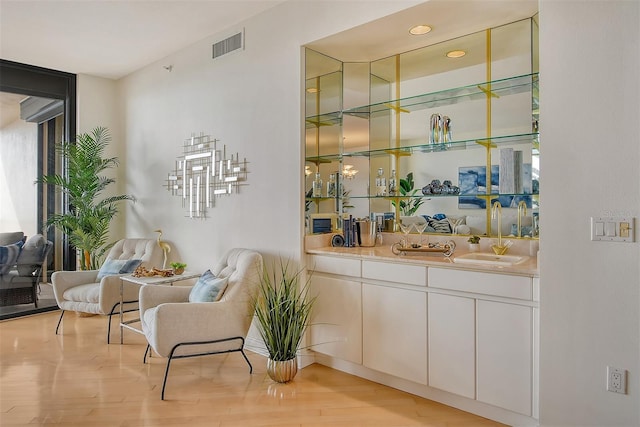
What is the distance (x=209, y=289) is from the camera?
327cm

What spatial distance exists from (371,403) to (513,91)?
7.68 ft

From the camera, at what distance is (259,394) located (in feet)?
9.57

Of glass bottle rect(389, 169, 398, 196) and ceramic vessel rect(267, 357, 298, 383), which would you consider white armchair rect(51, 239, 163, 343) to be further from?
glass bottle rect(389, 169, 398, 196)

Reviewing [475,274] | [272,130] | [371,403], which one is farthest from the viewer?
[272,130]

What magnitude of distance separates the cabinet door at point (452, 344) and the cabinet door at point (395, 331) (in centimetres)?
→ 6

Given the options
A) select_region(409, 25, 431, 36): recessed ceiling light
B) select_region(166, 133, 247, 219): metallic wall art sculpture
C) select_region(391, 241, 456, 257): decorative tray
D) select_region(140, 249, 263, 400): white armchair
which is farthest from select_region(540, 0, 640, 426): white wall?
select_region(166, 133, 247, 219): metallic wall art sculpture

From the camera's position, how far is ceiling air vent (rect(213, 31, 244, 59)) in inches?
156

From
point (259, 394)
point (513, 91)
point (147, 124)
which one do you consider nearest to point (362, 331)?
point (259, 394)

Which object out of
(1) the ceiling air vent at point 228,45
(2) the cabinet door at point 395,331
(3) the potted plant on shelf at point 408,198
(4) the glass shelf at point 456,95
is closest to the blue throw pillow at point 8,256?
(1) the ceiling air vent at point 228,45

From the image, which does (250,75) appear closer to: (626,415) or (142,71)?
(142,71)

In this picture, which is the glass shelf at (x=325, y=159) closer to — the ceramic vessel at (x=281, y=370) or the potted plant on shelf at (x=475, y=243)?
the potted plant on shelf at (x=475, y=243)

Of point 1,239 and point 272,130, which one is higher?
point 272,130

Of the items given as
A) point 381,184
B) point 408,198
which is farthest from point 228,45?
point 408,198

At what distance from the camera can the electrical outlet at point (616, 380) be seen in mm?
2088
